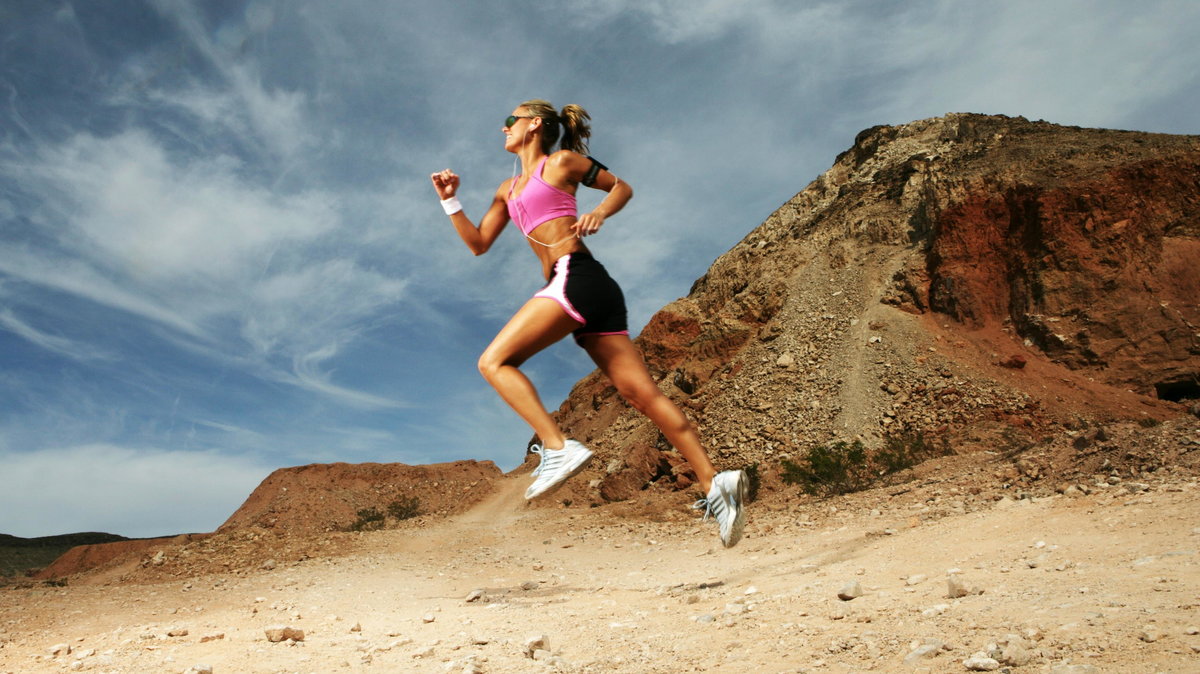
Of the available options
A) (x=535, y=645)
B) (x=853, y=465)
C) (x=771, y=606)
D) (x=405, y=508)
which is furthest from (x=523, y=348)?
(x=405, y=508)

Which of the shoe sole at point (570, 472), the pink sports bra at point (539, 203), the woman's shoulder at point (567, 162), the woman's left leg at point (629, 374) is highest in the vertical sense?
the woman's shoulder at point (567, 162)

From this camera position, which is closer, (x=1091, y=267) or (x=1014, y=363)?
(x=1014, y=363)

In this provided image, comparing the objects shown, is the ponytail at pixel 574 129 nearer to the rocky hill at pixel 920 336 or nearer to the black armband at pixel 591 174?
the black armband at pixel 591 174

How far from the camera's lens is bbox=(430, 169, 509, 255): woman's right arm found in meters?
4.28

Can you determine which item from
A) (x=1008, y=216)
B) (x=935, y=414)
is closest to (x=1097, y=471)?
(x=935, y=414)

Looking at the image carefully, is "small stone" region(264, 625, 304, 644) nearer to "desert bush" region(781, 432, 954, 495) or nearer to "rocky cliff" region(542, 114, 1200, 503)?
"desert bush" region(781, 432, 954, 495)

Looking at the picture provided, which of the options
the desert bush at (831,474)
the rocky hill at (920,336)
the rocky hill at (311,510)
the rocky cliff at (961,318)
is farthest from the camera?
the rocky cliff at (961,318)

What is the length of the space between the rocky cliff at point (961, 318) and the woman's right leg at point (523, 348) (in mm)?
16407

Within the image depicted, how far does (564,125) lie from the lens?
439 cm

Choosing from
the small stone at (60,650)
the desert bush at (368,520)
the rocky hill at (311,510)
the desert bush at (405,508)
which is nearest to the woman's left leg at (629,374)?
the small stone at (60,650)

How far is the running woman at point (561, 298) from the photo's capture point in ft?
12.2

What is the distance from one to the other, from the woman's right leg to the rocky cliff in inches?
646

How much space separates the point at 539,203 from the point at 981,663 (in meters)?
2.94

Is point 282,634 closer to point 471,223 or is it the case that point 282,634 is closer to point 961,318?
point 471,223
